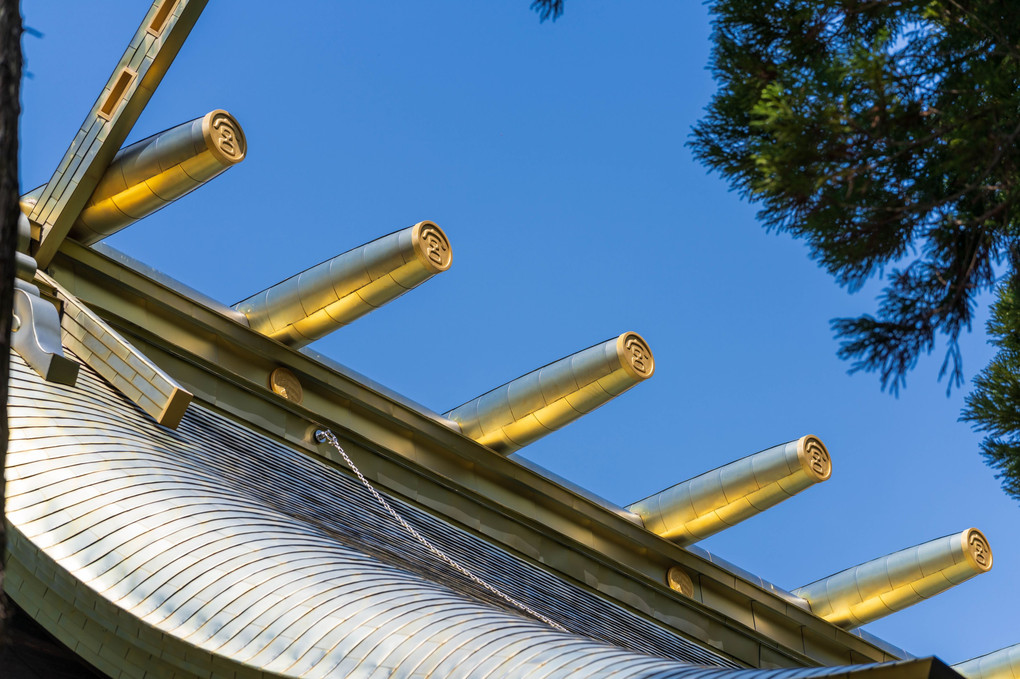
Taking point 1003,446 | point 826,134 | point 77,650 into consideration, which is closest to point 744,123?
point 826,134

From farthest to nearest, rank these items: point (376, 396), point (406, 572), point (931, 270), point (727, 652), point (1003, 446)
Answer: point (727, 652) < point (376, 396) < point (406, 572) < point (1003, 446) < point (931, 270)

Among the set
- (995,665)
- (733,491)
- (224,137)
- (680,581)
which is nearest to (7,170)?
(224,137)

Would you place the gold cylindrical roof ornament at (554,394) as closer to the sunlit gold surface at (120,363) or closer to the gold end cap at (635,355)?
the gold end cap at (635,355)

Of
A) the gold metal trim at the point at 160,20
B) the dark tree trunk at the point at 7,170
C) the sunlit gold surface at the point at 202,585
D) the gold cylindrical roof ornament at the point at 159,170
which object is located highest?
the gold metal trim at the point at 160,20

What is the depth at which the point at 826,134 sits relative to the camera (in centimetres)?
605

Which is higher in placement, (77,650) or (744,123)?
(744,123)

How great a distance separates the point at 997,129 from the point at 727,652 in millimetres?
12302

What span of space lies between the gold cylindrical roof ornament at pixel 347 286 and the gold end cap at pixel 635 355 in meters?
2.57

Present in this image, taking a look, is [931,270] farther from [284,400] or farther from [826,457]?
[826,457]

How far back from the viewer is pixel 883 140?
6137 millimetres

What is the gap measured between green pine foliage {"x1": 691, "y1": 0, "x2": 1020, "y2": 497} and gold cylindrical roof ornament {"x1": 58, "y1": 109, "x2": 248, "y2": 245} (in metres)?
6.35

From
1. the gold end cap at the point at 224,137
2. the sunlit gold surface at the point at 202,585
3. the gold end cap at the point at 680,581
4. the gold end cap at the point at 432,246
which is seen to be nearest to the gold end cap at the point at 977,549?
the gold end cap at the point at 680,581

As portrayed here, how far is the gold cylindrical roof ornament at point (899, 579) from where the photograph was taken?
1831cm

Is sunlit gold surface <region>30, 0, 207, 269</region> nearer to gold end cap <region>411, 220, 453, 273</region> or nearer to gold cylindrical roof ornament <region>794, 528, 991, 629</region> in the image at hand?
gold end cap <region>411, 220, 453, 273</region>
